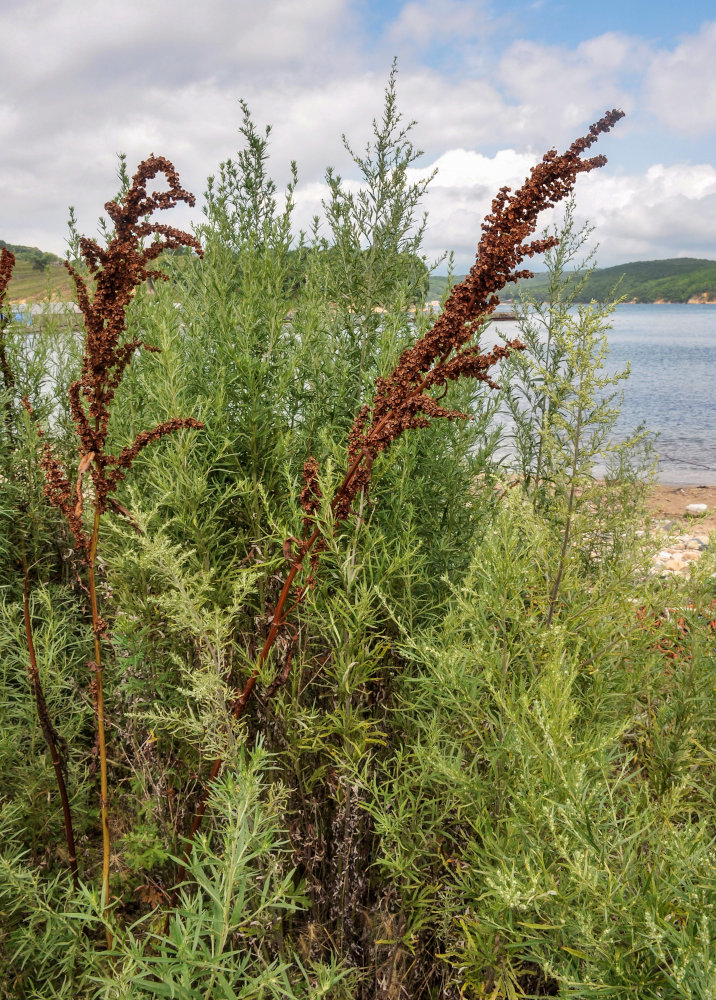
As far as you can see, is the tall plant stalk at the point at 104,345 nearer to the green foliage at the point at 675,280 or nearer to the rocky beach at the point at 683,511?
the rocky beach at the point at 683,511

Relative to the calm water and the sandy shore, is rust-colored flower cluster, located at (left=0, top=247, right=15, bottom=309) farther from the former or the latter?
the sandy shore

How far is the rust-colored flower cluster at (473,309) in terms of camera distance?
1490 millimetres

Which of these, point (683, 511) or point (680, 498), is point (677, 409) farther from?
point (683, 511)

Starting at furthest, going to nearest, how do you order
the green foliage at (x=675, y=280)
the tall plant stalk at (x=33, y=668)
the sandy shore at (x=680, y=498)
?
the green foliage at (x=675, y=280) < the sandy shore at (x=680, y=498) < the tall plant stalk at (x=33, y=668)

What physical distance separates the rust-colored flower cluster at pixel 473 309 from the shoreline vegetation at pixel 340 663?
0.01 meters

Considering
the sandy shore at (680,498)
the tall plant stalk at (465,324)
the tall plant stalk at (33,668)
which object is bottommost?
the sandy shore at (680,498)

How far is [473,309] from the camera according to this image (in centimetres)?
154

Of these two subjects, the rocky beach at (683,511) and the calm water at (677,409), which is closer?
the rocky beach at (683,511)

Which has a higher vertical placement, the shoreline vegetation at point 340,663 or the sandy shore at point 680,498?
the shoreline vegetation at point 340,663

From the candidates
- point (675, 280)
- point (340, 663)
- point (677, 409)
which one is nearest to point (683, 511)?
point (340, 663)

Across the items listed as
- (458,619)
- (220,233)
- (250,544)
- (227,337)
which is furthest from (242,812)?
(220,233)

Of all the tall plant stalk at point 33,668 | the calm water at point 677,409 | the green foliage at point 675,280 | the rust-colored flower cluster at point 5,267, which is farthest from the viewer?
the green foliage at point 675,280

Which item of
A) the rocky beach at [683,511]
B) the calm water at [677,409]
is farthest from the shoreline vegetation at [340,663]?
the rocky beach at [683,511]

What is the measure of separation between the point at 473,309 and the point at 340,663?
3.57ft
